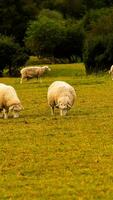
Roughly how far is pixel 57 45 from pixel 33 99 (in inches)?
1627

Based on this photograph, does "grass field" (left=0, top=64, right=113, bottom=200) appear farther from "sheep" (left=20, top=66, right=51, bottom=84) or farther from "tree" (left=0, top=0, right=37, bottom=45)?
"tree" (left=0, top=0, right=37, bottom=45)

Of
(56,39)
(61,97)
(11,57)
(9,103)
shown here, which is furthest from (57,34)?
→ (9,103)

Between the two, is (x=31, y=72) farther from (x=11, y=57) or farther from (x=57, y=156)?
(x=57, y=156)

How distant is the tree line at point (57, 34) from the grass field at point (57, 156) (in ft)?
104

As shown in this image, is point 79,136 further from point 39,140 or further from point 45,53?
point 45,53

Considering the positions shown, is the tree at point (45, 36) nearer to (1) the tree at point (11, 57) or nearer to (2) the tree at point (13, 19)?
(1) the tree at point (11, 57)

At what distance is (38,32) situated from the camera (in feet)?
237

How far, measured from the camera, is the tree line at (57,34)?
54.0 metres

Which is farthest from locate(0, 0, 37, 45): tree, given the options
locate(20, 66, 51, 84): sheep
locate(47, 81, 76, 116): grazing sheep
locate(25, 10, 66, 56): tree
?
locate(47, 81, 76, 116): grazing sheep

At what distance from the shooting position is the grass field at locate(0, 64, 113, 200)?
34.0ft

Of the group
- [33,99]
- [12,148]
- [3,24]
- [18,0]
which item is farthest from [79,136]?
[18,0]

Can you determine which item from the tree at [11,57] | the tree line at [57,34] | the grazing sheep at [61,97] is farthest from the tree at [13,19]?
the grazing sheep at [61,97]

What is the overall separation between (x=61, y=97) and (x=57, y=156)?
7.80 m

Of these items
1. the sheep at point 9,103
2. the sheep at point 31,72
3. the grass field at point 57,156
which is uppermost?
the grass field at point 57,156
